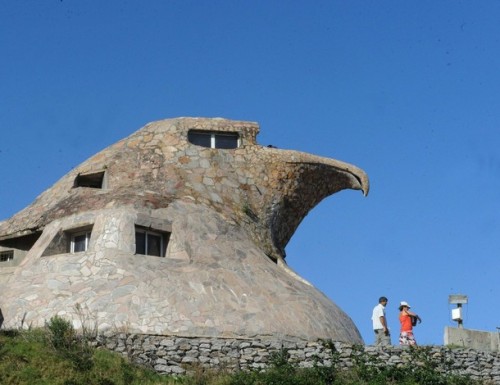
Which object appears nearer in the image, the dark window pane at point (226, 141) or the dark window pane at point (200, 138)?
the dark window pane at point (200, 138)

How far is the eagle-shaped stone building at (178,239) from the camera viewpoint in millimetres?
27422

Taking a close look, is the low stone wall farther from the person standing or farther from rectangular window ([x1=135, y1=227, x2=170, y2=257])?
rectangular window ([x1=135, y1=227, x2=170, y2=257])

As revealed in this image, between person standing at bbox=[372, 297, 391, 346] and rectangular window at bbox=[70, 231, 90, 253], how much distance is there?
7.81m

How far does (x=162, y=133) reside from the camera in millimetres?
32938

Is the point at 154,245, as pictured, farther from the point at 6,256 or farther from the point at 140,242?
the point at 6,256

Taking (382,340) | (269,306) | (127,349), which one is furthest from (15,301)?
(382,340)

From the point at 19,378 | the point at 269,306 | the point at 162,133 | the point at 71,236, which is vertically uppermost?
the point at 162,133

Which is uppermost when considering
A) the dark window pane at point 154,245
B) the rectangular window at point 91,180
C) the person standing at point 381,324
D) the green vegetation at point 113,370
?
the rectangular window at point 91,180

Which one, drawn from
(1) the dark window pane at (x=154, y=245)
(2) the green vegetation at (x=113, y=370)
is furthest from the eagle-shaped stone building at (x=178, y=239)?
(2) the green vegetation at (x=113, y=370)

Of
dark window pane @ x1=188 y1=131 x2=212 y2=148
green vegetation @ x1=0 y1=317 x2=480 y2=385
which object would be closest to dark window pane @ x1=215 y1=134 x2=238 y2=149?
dark window pane @ x1=188 y1=131 x2=212 y2=148

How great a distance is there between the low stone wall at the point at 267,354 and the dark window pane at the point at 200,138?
8.14 m

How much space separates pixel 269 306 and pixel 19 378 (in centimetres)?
749

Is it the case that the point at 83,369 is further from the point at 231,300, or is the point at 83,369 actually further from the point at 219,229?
the point at 219,229

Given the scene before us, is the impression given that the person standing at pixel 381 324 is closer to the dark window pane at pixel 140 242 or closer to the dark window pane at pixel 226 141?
the dark window pane at pixel 140 242
